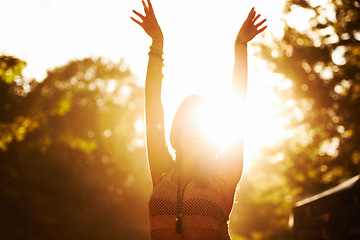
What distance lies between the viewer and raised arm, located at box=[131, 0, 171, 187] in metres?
2.36

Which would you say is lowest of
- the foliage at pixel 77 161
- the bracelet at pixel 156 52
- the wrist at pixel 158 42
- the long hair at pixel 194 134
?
the foliage at pixel 77 161

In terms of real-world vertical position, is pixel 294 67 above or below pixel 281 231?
above

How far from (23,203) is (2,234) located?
267 centimetres

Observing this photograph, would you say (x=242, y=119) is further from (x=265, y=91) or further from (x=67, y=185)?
(x=67, y=185)

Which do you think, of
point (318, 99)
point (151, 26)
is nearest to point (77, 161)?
point (318, 99)

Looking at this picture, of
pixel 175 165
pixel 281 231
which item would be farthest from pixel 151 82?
pixel 281 231

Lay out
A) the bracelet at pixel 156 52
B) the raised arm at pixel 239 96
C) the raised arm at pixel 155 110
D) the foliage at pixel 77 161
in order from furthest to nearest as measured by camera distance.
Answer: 1. the foliage at pixel 77 161
2. the bracelet at pixel 156 52
3. the raised arm at pixel 155 110
4. the raised arm at pixel 239 96

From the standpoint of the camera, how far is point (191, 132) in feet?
7.72

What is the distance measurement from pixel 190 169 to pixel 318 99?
1969 centimetres

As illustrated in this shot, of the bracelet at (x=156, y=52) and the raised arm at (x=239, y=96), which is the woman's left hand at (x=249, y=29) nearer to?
the raised arm at (x=239, y=96)

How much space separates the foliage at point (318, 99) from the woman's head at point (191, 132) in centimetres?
1437

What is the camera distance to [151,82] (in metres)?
2.55

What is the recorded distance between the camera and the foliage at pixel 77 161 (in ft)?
94.6

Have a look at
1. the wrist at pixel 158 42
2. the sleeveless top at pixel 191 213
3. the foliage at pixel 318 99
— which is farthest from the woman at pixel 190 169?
the foliage at pixel 318 99
